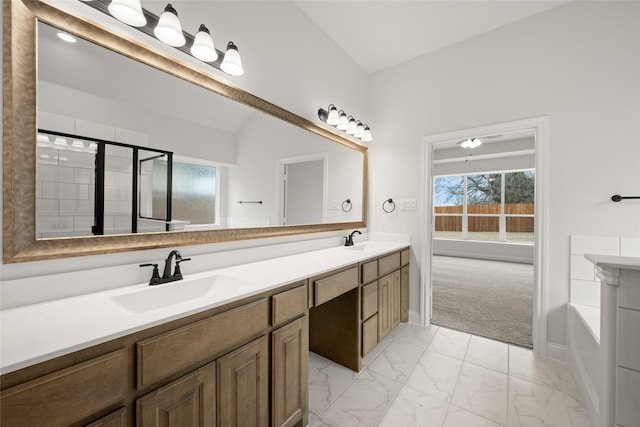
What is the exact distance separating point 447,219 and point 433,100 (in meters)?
5.36

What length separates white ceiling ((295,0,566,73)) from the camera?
2.15 meters

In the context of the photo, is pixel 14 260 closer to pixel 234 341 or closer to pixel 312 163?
pixel 234 341

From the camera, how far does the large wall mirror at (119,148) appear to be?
36.3 inches

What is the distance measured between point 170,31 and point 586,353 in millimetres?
3034

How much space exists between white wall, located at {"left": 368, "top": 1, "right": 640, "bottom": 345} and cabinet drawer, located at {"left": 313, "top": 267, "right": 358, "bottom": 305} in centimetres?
155

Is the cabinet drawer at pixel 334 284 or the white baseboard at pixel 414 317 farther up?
the cabinet drawer at pixel 334 284

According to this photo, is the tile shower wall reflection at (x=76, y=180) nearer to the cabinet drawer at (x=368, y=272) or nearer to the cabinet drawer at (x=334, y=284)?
the cabinet drawer at (x=334, y=284)

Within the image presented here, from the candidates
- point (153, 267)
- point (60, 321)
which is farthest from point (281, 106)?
point (60, 321)

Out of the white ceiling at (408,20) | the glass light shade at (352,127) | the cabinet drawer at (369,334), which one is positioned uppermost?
the white ceiling at (408,20)

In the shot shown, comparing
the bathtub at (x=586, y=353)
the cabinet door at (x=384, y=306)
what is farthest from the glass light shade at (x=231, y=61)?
the bathtub at (x=586, y=353)

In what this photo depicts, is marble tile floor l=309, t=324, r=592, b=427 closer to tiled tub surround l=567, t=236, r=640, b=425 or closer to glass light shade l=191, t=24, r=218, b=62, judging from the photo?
tiled tub surround l=567, t=236, r=640, b=425

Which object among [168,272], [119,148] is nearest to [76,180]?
[119,148]

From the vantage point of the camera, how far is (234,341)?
3.39ft

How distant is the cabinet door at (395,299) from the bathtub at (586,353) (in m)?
1.29
